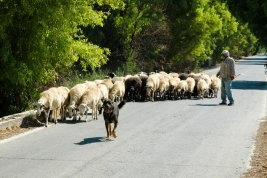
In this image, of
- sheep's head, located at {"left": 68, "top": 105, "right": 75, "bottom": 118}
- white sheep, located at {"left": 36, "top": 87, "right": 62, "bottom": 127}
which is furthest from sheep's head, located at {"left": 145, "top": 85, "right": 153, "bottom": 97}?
white sheep, located at {"left": 36, "top": 87, "right": 62, "bottom": 127}

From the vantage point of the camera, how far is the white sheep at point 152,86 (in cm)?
2265

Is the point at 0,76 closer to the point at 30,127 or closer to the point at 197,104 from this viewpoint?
the point at 30,127

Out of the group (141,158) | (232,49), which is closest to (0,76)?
(141,158)

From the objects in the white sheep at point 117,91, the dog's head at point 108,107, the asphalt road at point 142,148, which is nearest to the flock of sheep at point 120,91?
the white sheep at point 117,91

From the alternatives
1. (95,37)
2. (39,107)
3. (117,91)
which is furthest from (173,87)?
(95,37)

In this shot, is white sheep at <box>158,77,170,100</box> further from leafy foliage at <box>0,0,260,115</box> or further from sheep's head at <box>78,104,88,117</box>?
sheep's head at <box>78,104,88,117</box>

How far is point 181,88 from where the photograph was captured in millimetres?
23500

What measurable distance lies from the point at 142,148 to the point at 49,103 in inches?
184

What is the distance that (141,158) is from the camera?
10492mm

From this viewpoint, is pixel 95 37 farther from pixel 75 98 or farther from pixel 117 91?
pixel 75 98

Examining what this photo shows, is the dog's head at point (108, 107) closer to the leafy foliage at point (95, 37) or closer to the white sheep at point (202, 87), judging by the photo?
the leafy foliage at point (95, 37)

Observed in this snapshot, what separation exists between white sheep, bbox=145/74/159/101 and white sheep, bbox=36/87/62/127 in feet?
→ 24.2

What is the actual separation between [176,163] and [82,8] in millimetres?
7760

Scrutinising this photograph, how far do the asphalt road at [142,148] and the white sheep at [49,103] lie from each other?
1.84 feet
